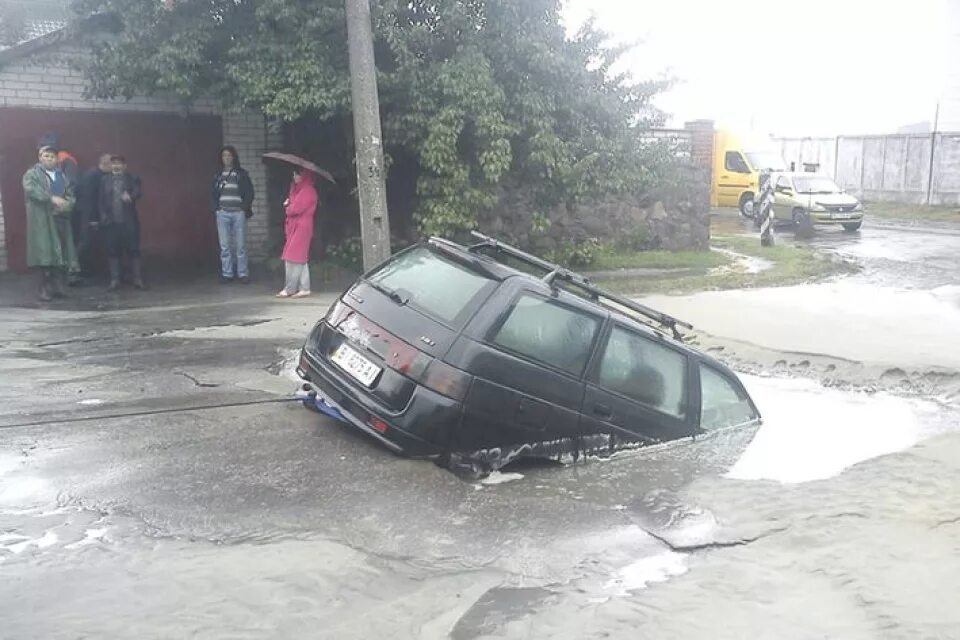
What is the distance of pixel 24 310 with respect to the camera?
1031 centimetres

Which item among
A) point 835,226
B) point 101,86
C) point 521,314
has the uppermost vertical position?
point 101,86

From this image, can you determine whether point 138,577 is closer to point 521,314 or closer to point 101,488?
point 101,488

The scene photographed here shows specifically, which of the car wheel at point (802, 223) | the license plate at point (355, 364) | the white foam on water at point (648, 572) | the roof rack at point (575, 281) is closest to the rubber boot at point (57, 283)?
the license plate at point (355, 364)

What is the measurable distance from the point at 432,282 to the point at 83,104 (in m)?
8.90

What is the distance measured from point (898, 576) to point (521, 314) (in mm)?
2513

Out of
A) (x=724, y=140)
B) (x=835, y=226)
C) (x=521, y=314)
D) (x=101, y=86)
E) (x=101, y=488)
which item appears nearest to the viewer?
(x=101, y=488)

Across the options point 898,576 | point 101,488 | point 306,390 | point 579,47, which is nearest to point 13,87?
point 579,47

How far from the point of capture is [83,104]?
12.8m

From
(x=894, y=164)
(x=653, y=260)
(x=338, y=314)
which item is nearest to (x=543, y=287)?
(x=338, y=314)

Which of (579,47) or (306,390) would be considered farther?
(579,47)

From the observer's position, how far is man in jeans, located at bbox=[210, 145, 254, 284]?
12.0 metres

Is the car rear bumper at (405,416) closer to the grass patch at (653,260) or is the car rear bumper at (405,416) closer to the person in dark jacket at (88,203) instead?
the person in dark jacket at (88,203)

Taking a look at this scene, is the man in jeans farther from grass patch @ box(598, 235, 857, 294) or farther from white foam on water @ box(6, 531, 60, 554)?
white foam on water @ box(6, 531, 60, 554)

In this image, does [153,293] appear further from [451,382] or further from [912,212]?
[912,212]
